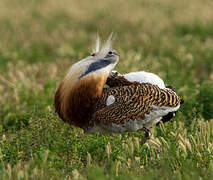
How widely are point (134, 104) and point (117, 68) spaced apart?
1.49m

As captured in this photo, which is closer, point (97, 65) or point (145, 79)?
point (97, 65)

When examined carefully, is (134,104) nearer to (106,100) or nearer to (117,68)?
(106,100)

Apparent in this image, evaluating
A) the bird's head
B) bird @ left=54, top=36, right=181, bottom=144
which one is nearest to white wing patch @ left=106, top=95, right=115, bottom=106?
bird @ left=54, top=36, right=181, bottom=144

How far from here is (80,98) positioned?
368 centimetres

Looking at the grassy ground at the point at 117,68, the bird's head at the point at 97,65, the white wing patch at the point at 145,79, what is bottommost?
the grassy ground at the point at 117,68

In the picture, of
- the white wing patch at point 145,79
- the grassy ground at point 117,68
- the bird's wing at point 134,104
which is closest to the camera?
the grassy ground at point 117,68

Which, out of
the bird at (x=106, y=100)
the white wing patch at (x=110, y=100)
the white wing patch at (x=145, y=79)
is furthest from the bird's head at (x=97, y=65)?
the white wing patch at (x=145, y=79)

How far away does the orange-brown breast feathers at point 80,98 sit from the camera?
3.64 meters

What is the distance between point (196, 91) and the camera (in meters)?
5.20

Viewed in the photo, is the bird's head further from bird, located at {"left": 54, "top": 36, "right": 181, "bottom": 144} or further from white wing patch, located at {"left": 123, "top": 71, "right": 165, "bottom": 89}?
white wing patch, located at {"left": 123, "top": 71, "right": 165, "bottom": 89}

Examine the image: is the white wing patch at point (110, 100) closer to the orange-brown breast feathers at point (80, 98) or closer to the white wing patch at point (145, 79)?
the orange-brown breast feathers at point (80, 98)

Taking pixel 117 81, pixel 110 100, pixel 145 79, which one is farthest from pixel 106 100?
pixel 145 79

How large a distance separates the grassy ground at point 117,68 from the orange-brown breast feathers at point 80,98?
0.64 ft

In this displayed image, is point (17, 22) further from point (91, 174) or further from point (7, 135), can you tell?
point (91, 174)
